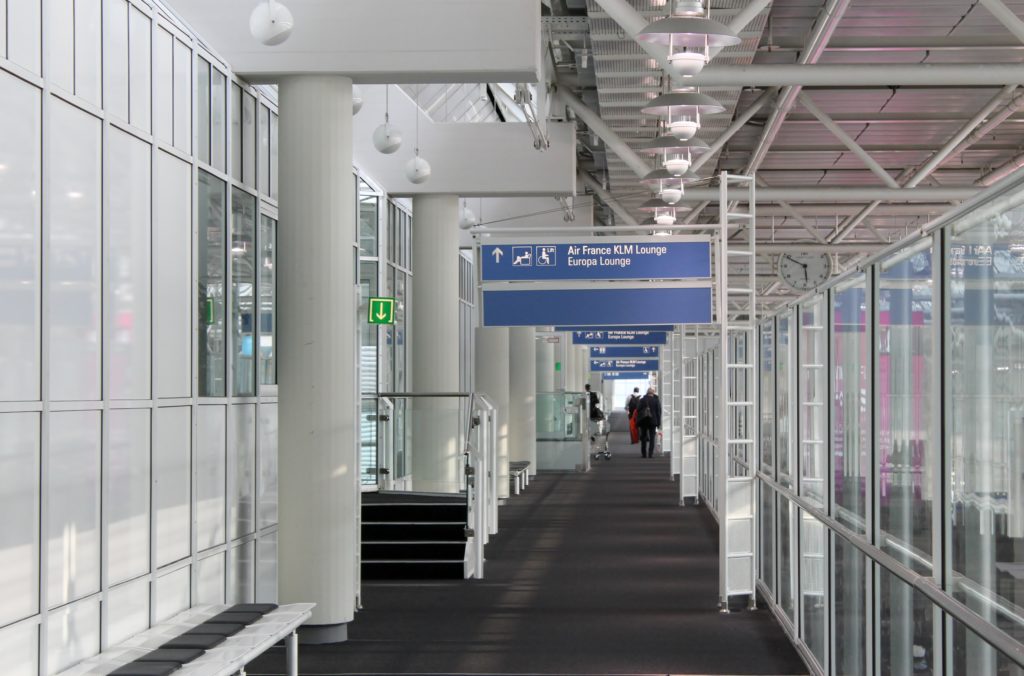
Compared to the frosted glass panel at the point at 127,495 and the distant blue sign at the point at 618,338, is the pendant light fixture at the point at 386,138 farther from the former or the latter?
the distant blue sign at the point at 618,338

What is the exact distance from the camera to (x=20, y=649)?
6.40 metres

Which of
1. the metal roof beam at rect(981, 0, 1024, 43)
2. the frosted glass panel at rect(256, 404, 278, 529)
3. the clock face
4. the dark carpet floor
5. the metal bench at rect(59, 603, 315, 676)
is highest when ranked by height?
the metal roof beam at rect(981, 0, 1024, 43)

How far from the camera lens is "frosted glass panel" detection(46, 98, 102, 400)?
22.5 ft

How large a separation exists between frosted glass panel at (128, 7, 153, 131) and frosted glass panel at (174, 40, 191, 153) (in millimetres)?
493

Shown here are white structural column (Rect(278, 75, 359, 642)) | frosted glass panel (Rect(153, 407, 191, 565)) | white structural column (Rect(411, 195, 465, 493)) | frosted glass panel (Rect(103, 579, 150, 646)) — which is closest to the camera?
frosted glass panel (Rect(103, 579, 150, 646))

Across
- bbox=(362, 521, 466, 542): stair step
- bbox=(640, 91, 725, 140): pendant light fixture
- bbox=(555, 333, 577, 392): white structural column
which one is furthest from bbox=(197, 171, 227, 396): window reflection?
bbox=(555, 333, 577, 392): white structural column

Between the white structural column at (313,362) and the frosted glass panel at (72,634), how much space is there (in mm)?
2767

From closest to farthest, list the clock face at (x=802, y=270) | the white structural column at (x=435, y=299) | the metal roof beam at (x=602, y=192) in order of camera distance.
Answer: the white structural column at (x=435, y=299), the metal roof beam at (x=602, y=192), the clock face at (x=802, y=270)

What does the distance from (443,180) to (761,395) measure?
6.11 m

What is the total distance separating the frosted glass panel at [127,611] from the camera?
7594mm

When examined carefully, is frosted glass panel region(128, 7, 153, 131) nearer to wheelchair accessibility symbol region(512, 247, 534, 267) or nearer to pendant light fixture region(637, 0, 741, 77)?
pendant light fixture region(637, 0, 741, 77)

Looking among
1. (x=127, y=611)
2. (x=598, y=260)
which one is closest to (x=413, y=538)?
(x=598, y=260)

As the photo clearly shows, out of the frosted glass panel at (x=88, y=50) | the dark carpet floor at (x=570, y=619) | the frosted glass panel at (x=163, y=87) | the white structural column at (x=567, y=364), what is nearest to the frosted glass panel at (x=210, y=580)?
the dark carpet floor at (x=570, y=619)

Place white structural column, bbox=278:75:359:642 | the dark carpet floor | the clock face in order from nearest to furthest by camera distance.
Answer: the dark carpet floor < white structural column, bbox=278:75:359:642 < the clock face
